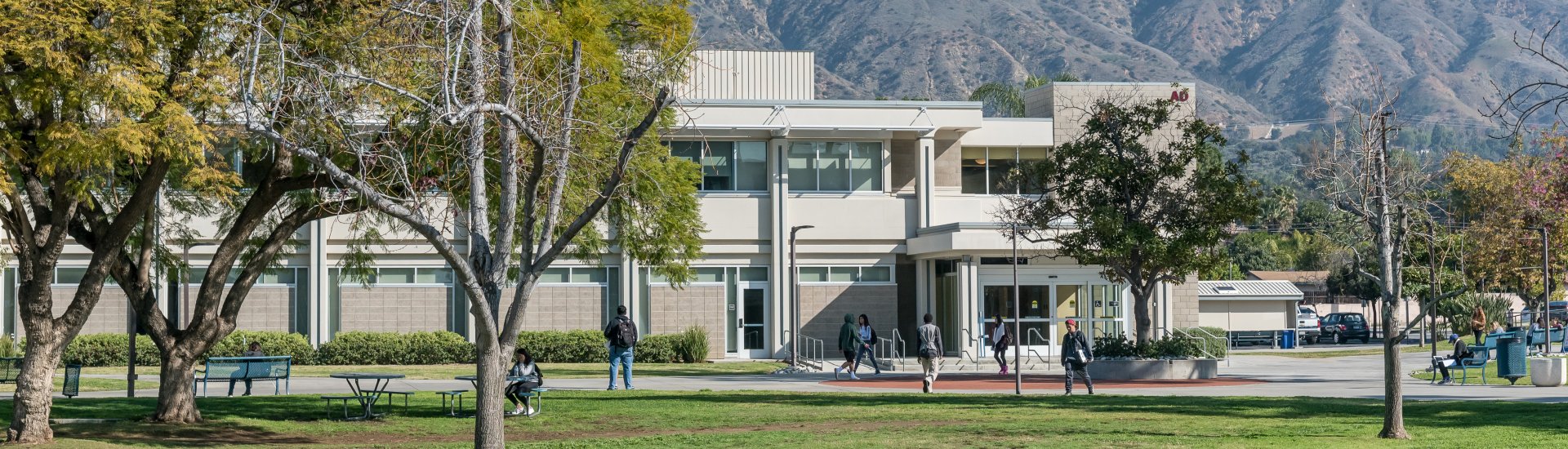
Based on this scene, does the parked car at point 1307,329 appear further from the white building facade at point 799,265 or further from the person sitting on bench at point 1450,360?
the person sitting on bench at point 1450,360

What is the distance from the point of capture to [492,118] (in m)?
12.8

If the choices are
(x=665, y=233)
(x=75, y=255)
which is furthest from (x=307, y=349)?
(x=665, y=233)

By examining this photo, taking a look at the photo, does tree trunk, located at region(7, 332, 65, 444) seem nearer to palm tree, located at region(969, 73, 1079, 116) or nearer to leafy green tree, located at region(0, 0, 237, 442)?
leafy green tree, located at region(0, 0, 237, 442)

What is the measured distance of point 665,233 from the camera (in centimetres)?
1998

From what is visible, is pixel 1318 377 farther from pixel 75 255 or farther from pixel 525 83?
pixel 75 255

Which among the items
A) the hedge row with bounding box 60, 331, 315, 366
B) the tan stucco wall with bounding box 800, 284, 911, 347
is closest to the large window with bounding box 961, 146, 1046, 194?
the tan stucco wall with bounding box 800, 284, 911, 347

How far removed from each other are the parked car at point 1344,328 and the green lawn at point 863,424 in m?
42.5

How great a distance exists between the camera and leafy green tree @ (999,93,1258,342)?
29.2 m

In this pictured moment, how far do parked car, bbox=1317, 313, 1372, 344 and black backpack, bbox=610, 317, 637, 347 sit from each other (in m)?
43.4

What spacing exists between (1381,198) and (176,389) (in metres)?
13.1

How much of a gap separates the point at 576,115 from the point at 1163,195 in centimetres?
1801

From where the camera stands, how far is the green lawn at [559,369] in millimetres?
31891

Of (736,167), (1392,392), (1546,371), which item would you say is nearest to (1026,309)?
(736,167)

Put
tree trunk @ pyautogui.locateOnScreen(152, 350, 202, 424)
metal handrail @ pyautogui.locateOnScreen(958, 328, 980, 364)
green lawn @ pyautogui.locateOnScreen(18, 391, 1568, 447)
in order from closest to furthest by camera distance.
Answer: green lawn @ pyautogui.locateOnScreen(18, 391, 1568, 447) → tree trunk @ pyautogui.locateOnScreen(152, 350, 202, 424) → metal handrail @ pyautogui.locateOnScreen(958, 328, 980, 364)
